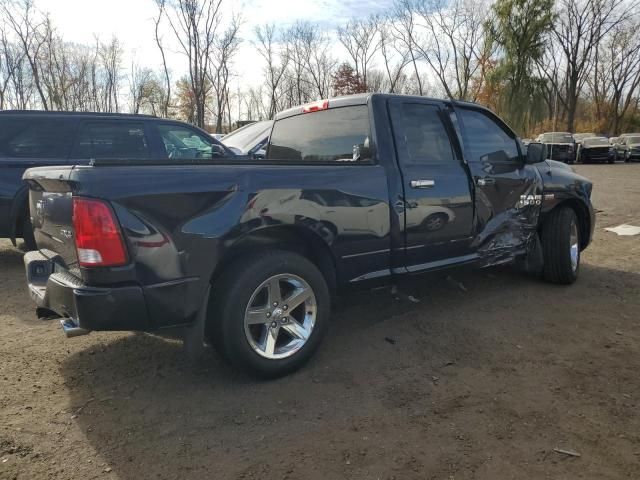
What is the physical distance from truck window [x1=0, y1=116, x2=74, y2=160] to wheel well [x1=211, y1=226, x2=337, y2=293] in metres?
4.14

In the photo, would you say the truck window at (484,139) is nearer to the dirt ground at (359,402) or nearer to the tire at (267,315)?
the dirt ground at (359,402)

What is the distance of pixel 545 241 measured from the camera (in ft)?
16.4

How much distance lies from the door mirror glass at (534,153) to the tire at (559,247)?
701 mm

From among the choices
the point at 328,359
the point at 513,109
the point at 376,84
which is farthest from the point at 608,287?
the point at 376,84

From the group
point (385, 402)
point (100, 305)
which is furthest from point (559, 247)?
point (100, 305)

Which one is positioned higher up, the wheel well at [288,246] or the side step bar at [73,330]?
the wheel well at [288,246]

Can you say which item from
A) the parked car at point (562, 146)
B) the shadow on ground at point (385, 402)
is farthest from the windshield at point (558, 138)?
the shadow on ground at point (385, 402)

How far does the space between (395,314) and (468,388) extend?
4.57 feet

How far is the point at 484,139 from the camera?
4.47 metres

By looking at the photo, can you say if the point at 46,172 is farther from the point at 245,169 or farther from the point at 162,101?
the point at 162,101

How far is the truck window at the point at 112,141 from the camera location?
6.13m

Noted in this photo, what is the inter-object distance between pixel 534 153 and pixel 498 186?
1.95 feet

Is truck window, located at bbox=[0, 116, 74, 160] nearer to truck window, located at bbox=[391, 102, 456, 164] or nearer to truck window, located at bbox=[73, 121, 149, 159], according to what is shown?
truck window, located at bbox=[73, 121, 149, 159]

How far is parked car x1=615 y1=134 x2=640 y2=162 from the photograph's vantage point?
32.7 metres
